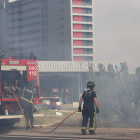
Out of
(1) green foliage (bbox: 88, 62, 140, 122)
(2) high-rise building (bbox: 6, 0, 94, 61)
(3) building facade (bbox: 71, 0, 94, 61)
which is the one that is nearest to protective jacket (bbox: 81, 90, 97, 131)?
(1) green foliage (bbox: 88, 62, 140, 122)

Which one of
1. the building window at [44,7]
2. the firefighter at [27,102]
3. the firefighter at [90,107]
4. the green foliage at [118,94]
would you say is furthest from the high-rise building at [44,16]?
the firefighter at [90,107]

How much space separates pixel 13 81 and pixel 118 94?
432 centimetres

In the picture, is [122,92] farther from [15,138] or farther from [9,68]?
[15,138]

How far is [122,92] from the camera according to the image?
15164 mm

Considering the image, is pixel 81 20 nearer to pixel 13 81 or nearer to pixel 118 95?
pixel 118 95

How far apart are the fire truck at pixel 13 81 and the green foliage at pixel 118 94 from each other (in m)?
2.84

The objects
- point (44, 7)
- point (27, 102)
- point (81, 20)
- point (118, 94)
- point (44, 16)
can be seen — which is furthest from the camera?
point (81, 20)

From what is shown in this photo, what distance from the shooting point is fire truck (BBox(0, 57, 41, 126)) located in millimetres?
13961

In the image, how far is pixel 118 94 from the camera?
15.2 metres

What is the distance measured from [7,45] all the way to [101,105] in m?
8.83

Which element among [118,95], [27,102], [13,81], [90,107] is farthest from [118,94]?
[90,107]

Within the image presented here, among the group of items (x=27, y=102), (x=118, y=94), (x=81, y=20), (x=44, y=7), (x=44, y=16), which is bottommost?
(x=27, y=102)

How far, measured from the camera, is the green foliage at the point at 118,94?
48.6 feet

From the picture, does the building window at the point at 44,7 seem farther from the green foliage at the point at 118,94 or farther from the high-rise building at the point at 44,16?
the green foliage at the point at 118,94
